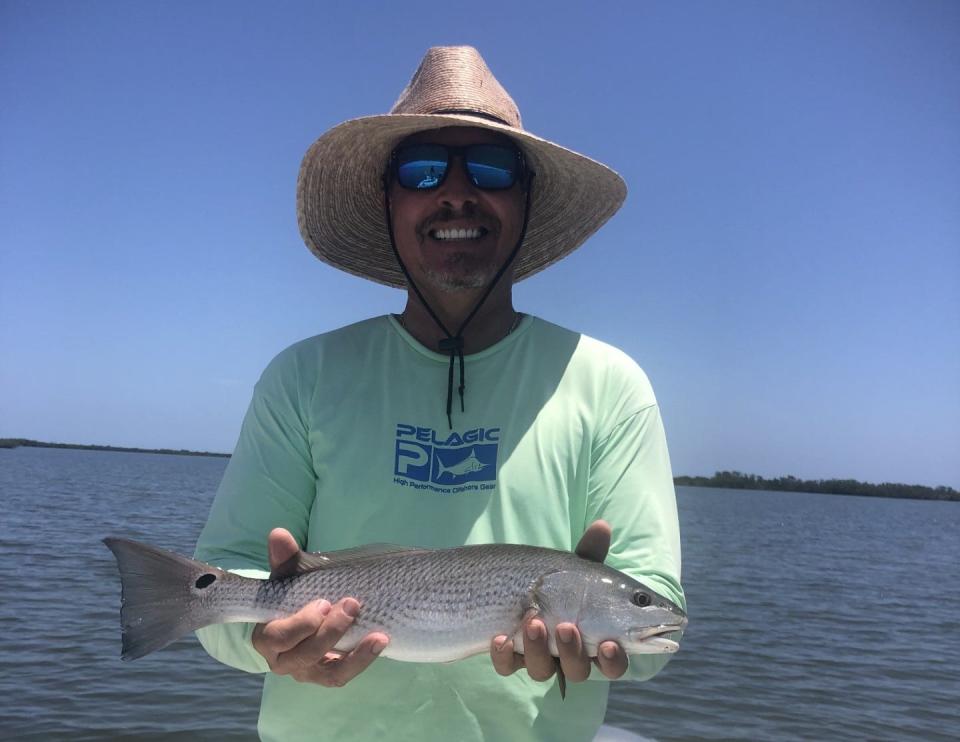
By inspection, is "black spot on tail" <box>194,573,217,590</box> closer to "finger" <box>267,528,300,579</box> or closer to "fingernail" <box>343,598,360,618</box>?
"finger" <box>267,528,300,579</box>

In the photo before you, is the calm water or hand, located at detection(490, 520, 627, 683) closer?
hand, located at detection(490, 520, 627, 683)

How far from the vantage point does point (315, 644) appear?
262cm

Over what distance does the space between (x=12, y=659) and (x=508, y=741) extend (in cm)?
1193

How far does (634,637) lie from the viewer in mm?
2699

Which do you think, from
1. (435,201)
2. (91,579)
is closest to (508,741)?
(435,201)

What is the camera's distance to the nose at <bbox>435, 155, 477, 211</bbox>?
345cm

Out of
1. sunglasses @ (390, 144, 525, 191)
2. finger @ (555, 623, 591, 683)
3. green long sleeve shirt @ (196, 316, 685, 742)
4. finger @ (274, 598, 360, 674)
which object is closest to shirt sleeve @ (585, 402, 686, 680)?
green long sleeve shirt @ (196, 316, 685, 742)

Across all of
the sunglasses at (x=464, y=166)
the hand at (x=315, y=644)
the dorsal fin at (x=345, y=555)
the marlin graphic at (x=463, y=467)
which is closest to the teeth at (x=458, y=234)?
the sunglasses at (x=464, y=166)

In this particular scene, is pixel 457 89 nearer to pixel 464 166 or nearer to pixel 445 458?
pixel 464 166

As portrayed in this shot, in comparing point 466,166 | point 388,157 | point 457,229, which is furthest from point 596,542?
point 388,157

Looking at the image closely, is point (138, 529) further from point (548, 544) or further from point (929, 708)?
point (548, 544)

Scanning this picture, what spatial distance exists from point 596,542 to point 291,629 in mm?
1113

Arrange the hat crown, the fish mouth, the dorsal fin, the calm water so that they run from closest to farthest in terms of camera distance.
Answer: the fish mouth < the dorsal fin < the hat crown < the calm water

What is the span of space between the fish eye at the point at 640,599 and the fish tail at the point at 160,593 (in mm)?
1494
